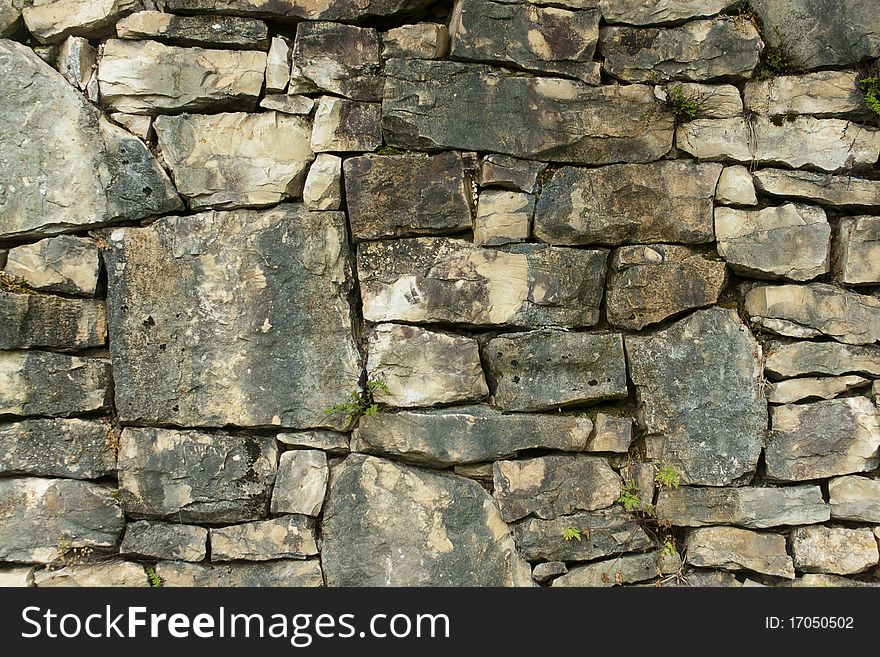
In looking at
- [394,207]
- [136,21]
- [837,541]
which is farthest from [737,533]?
[136,21]

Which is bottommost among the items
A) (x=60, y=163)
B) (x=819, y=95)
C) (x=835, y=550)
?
(x=835, y=550)

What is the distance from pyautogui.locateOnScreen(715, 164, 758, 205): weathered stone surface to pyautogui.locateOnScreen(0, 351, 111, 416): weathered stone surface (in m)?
3.17

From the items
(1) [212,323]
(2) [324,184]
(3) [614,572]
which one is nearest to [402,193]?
(2) [324,184]

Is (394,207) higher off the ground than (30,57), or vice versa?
(30,57)

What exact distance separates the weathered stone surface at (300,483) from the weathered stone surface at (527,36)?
2.11 meters

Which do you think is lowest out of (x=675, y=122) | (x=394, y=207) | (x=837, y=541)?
(x=837, y=541)

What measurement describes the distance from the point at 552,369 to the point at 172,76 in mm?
2337

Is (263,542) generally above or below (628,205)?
below

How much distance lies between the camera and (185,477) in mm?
3273

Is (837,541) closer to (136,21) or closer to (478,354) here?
(478,354)

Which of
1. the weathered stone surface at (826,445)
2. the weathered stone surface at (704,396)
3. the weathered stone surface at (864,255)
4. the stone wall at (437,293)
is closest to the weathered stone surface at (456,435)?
the stone wall at (437,293)

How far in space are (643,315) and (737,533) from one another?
1.15m

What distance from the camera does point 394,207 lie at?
3.32m

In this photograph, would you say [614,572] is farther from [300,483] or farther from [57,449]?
[57,449]
